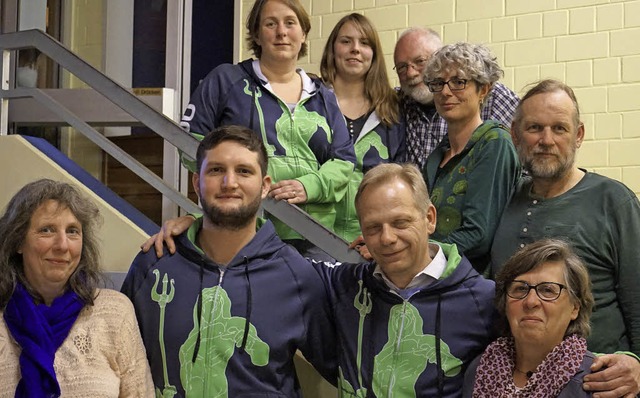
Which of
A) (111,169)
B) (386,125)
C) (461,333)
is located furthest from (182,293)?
(111,169)

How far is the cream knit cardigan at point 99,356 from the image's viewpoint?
247cm

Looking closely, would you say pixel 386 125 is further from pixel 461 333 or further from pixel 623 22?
pixel 623 22

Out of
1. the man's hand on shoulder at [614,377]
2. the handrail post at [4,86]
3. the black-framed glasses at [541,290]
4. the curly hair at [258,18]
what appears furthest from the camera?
the handrail post at [4,86]

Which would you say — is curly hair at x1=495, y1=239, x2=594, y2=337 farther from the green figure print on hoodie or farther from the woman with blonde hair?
the woman with blonde hair

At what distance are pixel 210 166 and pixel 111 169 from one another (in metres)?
3.47

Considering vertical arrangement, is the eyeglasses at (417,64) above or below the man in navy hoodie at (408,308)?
above

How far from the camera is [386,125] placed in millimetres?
3574

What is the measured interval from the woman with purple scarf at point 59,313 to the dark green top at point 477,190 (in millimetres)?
1023

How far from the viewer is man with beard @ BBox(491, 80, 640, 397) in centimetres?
249

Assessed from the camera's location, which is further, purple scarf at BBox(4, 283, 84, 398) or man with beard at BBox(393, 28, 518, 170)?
man with beard at BBox(393, 28, 518, 170)

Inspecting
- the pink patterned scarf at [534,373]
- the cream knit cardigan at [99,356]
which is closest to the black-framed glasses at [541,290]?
the pink patterned scarf at [534,373]

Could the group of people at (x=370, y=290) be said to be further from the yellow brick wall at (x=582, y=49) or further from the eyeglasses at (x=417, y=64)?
the yellow brick wall at (x=582, y=49)

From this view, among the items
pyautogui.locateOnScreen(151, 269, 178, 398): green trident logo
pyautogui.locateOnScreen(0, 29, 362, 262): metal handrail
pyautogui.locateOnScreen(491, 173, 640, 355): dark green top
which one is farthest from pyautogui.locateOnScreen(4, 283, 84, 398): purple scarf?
pyautogui.locateOnScreen(491, 173, 640, 355): dark green top

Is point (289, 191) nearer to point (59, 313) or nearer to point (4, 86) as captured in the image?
point (59, 313)
